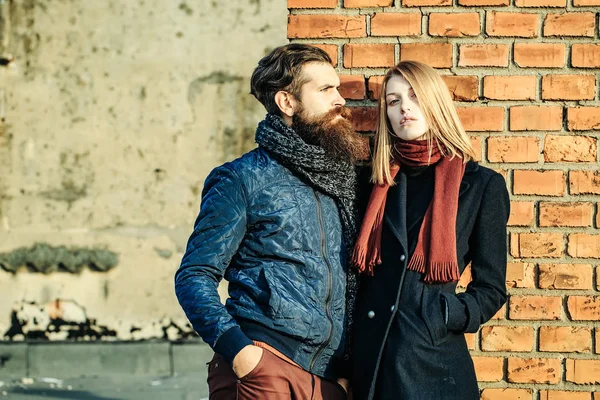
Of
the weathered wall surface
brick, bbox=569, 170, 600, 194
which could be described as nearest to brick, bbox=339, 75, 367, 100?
brick, bbox=569, 170, 600, 194

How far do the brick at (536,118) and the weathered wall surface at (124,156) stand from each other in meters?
5.20

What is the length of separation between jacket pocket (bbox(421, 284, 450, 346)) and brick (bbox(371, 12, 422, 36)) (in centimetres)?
104

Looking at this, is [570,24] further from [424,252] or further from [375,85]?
[424,252]

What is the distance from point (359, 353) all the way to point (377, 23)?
1256 mm

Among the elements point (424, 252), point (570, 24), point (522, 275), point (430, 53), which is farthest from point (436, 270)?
point (570, 24)

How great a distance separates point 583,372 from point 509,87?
1087 millimetres

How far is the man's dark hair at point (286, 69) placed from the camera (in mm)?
3168

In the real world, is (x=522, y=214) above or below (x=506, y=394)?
above

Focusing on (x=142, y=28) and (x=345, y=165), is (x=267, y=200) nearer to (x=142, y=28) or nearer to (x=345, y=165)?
(x=345, y=165)

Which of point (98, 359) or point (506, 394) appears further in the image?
point (98, 359)

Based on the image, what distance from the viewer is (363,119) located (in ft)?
11.0

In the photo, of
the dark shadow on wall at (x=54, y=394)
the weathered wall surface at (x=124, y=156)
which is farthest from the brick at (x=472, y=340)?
the weathered wall surface at (x=124, y=156)

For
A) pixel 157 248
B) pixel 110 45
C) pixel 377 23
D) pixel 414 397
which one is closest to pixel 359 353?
pixel 414 397

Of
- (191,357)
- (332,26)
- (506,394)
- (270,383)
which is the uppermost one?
(332,26)
